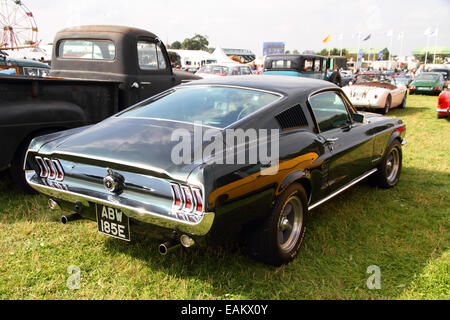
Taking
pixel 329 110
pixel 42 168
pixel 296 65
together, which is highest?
pixel 296 65

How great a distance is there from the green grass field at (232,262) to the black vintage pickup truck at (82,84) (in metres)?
0.79

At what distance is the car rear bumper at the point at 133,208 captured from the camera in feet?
7.13

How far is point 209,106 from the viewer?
3.14 m

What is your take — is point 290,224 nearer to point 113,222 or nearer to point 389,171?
point 113,222

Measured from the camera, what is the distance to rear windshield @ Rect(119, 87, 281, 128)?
2.96 metres

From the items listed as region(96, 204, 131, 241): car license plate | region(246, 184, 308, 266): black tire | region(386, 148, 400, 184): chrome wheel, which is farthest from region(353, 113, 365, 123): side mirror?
region(96, 204, 131, 241): car license plate

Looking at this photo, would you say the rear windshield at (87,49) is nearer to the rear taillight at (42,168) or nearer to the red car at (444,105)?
the rear taillight at (42,168)

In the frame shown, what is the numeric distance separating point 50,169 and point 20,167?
1384mm

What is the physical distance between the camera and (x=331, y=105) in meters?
3.74

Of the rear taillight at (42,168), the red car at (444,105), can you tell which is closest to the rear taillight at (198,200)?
the rear taillight at (42,168)

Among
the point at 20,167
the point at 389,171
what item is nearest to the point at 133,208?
the point at 20,167
